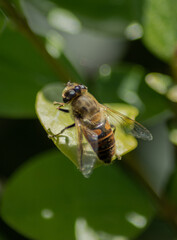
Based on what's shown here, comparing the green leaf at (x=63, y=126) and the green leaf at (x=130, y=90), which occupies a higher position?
the green leaf at (x=63, y=126)

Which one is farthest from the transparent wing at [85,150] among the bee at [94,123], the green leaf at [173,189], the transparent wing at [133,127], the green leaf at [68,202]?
the green leaf at [173,189]

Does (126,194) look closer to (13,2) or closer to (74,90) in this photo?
(74,90)

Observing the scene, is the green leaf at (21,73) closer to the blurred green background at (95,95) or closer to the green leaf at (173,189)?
the blurred green background at (95,95)

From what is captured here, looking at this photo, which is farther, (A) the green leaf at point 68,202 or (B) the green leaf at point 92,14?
(B) the green leaf at point 92,14

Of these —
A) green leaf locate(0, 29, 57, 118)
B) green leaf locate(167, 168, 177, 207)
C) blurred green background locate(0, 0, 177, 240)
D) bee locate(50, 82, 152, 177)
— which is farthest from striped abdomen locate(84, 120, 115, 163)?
green leaf locate(167, 168, 177, 207)

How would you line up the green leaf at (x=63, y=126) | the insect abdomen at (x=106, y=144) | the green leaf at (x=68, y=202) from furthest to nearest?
the green leaf at (x=68, y=202) < the insect abdomen at (x=106, y=144) < the green leaf at (x=63, y=126)

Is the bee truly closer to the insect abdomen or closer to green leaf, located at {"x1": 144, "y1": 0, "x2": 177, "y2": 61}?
the insect abdomen

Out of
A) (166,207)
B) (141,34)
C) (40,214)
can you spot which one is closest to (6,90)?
(40,214)

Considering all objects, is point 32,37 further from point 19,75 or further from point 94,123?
point 94,123
